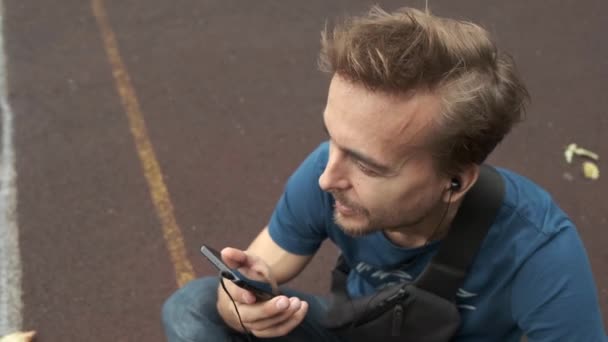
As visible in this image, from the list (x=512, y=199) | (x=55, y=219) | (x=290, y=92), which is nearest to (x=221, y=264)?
(x=512, y=199)

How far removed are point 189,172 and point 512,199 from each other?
2.52 metres

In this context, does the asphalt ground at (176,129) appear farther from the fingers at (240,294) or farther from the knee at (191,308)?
the fingers at (240,294)

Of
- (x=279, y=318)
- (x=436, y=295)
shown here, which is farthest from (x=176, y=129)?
(x=436, y=295)

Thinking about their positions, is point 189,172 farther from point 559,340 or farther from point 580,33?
point 580,33

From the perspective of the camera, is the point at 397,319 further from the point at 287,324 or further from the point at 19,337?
the point at 19,337

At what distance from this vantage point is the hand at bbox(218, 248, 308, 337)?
2041 millimetres

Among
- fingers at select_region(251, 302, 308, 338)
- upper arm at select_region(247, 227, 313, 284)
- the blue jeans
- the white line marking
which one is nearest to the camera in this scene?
fingers at select_region(251, 302, 308, 338)

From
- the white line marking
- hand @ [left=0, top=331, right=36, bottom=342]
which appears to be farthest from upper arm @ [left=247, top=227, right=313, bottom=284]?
the white line marking

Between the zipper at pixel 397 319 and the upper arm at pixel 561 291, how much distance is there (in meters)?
0.39

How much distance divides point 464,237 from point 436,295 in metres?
0.22

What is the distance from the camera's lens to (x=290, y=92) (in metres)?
4.90

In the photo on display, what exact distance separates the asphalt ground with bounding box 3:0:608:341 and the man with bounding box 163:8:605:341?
1476 millimetres

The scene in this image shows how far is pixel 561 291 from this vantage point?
6.45 ft

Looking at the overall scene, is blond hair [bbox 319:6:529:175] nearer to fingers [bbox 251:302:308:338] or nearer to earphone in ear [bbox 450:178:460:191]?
earphone in ear [bbox 450:178:460:191]
